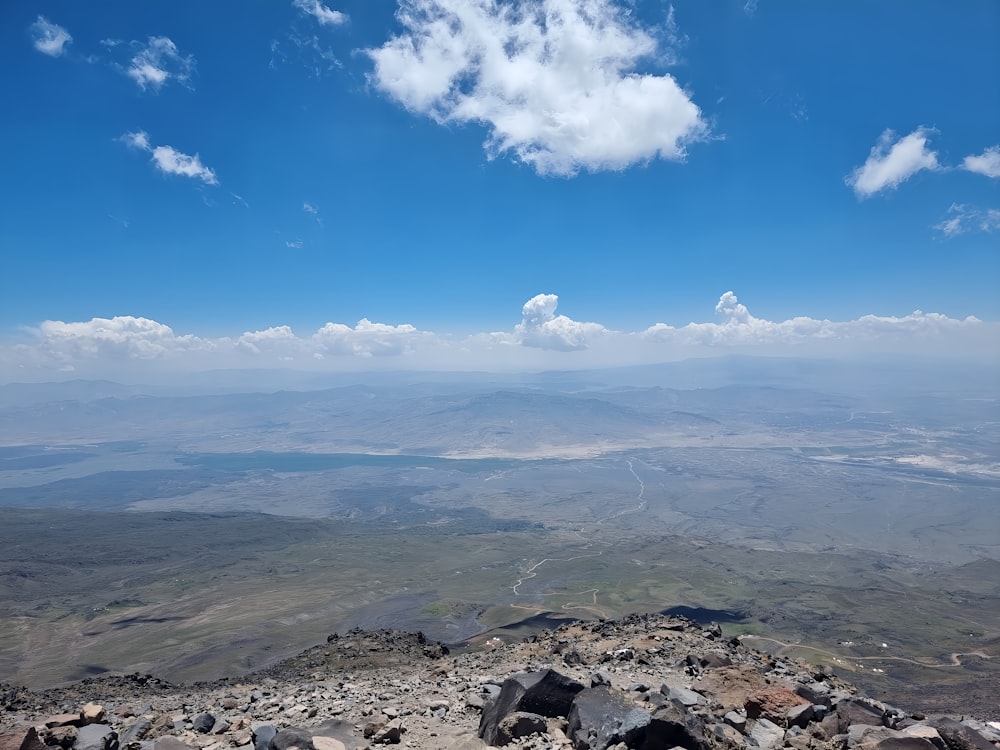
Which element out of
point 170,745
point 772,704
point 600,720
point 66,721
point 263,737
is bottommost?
point 66,721

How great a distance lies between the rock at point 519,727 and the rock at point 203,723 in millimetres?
6411

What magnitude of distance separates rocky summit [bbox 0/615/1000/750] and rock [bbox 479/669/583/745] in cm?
2

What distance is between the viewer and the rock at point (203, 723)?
37.6 feet

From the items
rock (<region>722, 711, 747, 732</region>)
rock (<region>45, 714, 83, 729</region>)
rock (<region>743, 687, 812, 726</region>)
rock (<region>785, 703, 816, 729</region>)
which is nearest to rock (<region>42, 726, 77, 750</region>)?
rock (<region>45, 714, 83, 729</region>)

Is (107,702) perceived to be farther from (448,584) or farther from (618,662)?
(448,584)

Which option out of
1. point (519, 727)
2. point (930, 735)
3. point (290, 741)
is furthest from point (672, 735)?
point (290, 741)

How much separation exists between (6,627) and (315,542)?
69.1m

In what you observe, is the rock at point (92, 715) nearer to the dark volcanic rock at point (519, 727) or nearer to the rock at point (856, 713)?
the dark volcanic rock at point (519, 727)

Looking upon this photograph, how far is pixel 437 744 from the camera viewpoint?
32.0 feet

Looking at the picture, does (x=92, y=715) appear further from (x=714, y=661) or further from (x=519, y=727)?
(x=714, y=661)

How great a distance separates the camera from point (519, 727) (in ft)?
30.2

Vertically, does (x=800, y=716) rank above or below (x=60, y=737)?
above

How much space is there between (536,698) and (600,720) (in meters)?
1.47

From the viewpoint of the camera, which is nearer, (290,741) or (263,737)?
(290,741)
